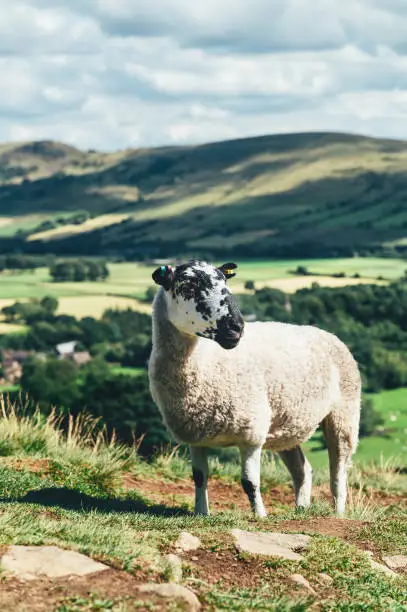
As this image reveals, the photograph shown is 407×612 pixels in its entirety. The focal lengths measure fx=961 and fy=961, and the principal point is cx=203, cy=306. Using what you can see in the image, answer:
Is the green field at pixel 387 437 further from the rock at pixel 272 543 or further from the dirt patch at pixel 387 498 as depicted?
the rock at pixel 272 543

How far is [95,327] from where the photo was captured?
12325 centimetres

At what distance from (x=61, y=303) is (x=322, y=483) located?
132 m

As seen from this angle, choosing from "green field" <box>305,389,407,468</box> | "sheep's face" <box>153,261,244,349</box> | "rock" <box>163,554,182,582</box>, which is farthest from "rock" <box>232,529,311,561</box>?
"green field" <box>305,389,407,468</box>

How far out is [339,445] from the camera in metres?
15.3

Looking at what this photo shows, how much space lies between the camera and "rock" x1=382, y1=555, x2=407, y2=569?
10188 mm

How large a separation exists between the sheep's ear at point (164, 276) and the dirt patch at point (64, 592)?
4.88 m

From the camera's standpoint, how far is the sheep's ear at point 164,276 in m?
→ 12.2

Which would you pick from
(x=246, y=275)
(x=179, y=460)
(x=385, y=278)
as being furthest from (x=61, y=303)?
(x=179, y=460)

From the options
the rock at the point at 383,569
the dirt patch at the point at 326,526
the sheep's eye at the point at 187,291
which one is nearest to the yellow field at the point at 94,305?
the sheep's eye at the point at 187,291

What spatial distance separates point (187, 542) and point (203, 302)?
136 inches

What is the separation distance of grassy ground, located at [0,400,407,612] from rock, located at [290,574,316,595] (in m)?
0.07

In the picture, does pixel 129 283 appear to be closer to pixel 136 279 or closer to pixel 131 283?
pixel 131 283

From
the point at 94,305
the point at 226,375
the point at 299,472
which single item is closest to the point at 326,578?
the point at 226,375

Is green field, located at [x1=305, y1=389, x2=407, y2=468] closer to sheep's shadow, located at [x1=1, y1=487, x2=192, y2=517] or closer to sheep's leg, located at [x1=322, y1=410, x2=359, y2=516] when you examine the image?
sheep's leg, located at [x1=322, y1=410, x2=359, y2=516]
